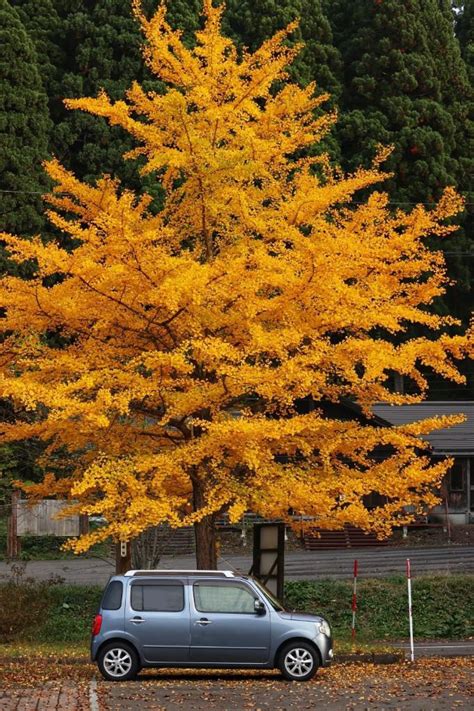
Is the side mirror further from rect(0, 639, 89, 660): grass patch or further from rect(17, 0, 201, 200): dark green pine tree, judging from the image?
rect(17, 0, 201, 200): dark green pine tree

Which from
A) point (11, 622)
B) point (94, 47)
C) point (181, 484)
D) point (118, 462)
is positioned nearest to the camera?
point (118, 462)

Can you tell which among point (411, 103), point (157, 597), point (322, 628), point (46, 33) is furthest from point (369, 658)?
point (411, 103)

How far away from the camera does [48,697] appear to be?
468 inches

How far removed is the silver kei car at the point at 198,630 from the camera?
13.4 meters

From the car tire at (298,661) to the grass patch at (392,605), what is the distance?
6.97m

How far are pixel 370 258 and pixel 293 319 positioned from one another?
139cm

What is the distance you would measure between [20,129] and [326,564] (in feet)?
66.4

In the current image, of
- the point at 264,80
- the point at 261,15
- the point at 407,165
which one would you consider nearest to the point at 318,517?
the point at 264,80

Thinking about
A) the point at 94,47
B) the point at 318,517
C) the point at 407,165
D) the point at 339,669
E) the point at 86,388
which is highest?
the point at 94,47

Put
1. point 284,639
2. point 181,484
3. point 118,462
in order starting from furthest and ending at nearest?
point 181,484 < point 118,462 < point 284,639

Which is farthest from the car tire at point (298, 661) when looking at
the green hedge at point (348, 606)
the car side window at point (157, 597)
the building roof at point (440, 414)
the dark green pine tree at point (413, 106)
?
the dark green pine tree at point (413, 106)

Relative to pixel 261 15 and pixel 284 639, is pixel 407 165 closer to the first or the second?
pixel 261 15

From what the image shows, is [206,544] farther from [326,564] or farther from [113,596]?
[326,564]

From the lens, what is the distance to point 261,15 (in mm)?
46375
